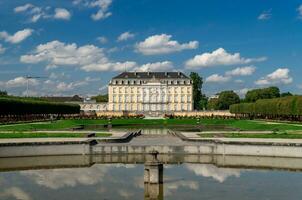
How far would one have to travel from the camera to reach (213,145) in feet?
61.3

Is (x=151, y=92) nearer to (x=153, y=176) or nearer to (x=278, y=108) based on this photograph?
(x=278, y=108)

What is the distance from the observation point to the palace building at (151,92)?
95625mm

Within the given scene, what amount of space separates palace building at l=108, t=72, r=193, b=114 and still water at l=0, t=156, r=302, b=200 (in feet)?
261

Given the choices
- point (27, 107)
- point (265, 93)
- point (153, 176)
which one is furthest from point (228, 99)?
point (153, 176)

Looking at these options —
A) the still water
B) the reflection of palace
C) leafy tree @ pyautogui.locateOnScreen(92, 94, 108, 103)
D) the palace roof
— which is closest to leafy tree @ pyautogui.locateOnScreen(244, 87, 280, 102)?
the palace roof

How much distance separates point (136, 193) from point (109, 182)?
5.27ft

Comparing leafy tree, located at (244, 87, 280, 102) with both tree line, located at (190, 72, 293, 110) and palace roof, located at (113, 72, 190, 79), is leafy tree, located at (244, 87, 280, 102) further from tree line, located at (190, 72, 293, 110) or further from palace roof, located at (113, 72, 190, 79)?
palace roof, located at (113, 72, 190, 79)

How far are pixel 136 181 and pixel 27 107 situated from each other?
41.6 meters

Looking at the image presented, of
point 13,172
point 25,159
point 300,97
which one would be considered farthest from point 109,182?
point 300,97

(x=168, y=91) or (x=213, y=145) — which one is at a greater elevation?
(x=168, y=91)

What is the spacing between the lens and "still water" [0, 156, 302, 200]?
1041 cm

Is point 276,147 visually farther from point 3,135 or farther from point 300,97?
point 300,97

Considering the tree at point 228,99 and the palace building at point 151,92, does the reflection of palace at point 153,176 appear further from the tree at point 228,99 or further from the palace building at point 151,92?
the tree at point 228,99

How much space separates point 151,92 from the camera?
95812 mm
